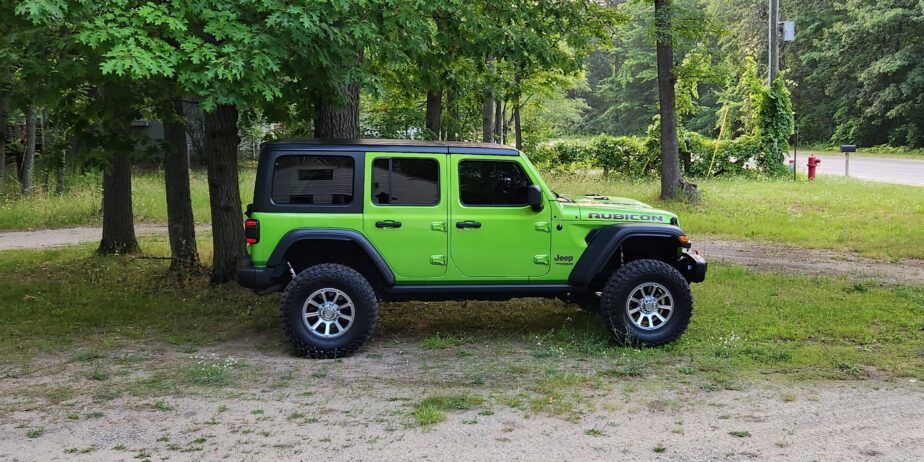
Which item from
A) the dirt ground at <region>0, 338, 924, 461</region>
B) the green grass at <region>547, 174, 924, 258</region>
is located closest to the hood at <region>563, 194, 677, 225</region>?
the dirt ground at <region>0, 338, 924, 461</region>

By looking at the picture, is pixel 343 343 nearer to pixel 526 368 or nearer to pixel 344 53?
pixel 526 368

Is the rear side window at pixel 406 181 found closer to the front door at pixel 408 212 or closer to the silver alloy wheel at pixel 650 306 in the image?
the front door at pixel 408 212

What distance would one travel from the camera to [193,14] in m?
6.16

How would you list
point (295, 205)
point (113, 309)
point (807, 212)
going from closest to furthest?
point (295, 205)
point (113, 309)
point (807, 212)

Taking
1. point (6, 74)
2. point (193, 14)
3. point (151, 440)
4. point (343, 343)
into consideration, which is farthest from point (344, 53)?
point (6, 74)

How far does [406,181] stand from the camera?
688 centimetres

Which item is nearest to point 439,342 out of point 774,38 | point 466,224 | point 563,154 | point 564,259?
point 466,224

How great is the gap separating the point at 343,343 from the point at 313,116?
3917 mm

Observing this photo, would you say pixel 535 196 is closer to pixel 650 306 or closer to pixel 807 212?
pixel 650 306

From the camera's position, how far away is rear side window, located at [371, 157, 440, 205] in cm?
682

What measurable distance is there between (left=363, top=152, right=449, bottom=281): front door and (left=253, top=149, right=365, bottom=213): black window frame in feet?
0.23

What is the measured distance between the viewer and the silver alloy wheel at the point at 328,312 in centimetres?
660

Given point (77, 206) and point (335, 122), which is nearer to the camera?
point (335, 122)

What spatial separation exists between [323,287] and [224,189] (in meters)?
3.56
